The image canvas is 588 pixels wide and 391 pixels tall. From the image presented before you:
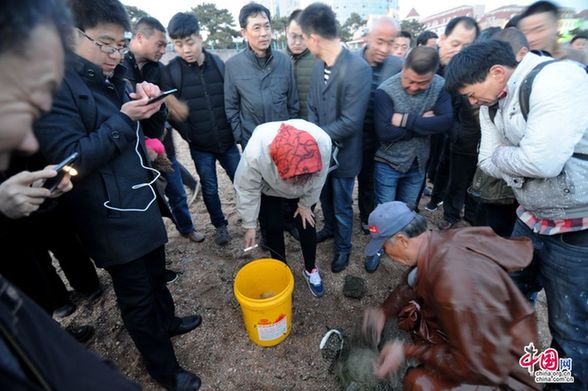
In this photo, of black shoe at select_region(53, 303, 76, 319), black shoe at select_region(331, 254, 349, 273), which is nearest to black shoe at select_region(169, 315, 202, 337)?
black shoe at select_region(53, 303, 76, 319)

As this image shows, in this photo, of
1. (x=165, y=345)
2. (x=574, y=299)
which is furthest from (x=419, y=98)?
(x=165, y=345)

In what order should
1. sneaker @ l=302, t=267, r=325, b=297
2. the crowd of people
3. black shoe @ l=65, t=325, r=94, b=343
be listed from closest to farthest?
the crowd of people, black shoe @ l=65, t=325, r=94, b=343, sneaker @ l=302, t=267, r=325, b=297

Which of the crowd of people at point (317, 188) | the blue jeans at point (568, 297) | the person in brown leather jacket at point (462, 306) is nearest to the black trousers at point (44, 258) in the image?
the crowd of people at point (317, 188)

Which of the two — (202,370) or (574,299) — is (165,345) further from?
(574,299)

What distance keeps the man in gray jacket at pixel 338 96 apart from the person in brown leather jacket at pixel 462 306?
117 centimetres

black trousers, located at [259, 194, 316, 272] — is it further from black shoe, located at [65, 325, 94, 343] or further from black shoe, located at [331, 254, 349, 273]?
black shoe, located at [65, 325, 94, 343]

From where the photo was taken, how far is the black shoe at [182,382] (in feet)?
6.41

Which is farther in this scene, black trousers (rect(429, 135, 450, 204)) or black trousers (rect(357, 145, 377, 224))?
black trousers (rect(429, 135, 450, 204))

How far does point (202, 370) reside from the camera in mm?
2156

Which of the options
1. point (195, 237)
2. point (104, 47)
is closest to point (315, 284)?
point (195, 237)

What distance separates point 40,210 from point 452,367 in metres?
2.20

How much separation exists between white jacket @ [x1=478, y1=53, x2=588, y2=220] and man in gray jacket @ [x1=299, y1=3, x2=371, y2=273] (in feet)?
3.55

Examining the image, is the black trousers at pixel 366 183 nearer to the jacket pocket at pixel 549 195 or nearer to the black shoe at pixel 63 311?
the jacket pocket at pixel 549 195

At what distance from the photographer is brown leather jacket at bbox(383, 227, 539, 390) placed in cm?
126
